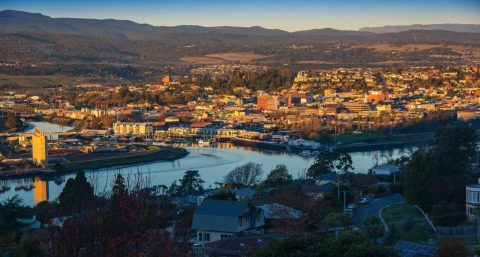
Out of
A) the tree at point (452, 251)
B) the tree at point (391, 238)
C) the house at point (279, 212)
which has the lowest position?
the house at point (279, 212)

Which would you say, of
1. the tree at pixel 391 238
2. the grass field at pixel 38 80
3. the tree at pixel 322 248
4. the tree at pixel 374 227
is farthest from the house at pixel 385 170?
the grass field at pixel 38 80

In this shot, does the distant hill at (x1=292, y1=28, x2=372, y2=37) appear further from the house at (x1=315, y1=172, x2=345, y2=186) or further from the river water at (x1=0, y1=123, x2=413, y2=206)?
the house at (x1=315, y1=172, x2=345, y2=186)

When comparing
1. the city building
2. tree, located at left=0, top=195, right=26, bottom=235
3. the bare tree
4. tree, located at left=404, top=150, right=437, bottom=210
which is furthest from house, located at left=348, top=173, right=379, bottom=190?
the city building

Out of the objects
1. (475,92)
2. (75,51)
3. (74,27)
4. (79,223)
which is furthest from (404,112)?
(74,27)

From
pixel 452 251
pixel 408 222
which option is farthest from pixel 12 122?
pixel 452 251

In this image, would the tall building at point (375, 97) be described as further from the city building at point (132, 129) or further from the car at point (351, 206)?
the car at point (351, 206)
